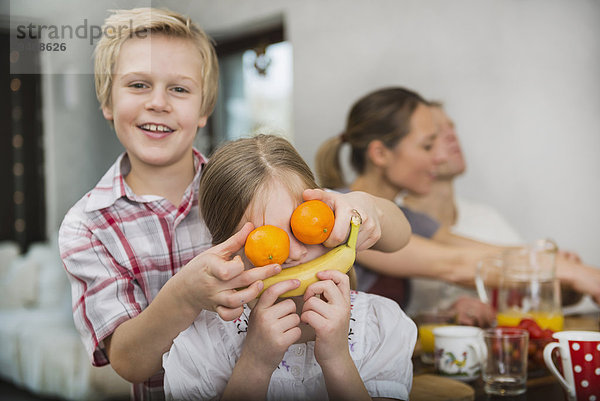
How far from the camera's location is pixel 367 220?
60cm

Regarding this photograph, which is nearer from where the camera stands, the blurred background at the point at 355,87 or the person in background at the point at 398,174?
the blurred background at the point at 355,87

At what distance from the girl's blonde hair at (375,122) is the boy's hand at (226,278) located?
1.70ft

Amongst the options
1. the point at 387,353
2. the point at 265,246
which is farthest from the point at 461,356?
the point at 265,246

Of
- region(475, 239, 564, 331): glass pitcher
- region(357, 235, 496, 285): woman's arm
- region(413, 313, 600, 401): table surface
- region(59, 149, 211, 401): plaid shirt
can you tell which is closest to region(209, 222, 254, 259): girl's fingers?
region(59, 149, 211, 401): plaid shirt

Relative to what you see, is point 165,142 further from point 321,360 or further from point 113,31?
point 321,360

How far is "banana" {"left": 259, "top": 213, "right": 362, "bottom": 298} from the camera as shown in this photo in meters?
0.54

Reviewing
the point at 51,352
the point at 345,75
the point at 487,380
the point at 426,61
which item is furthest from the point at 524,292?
the point at 51,352

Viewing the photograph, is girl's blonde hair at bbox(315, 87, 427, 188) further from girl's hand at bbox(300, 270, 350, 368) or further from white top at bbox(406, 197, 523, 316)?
white top at bbox(406, 197, 523, 316)

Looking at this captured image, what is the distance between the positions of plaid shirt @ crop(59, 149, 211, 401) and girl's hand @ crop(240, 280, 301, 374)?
14cm

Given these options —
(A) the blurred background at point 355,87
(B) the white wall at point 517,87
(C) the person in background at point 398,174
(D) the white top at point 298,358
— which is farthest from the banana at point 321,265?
(B) the white wall at point 517,87

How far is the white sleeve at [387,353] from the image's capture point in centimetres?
65

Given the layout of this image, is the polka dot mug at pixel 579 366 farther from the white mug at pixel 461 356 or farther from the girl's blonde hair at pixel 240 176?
the girl's blonde hair at pixel 240 176

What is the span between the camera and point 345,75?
1.10 meters

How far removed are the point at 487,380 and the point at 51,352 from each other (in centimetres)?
58
